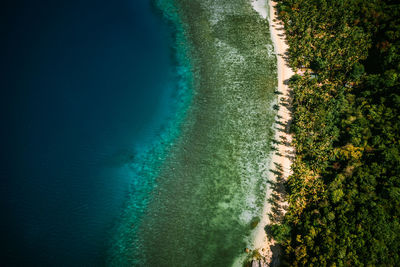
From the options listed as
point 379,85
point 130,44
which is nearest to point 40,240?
point 130,44

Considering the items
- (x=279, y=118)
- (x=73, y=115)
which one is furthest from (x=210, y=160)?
(x=73, y=115)

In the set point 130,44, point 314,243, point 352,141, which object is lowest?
point 314,243

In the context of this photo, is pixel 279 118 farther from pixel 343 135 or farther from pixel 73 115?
pixel 73 115

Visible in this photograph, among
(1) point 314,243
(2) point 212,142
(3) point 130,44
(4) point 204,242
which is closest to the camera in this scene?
(1) point 314,243

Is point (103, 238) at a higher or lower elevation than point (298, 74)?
lower

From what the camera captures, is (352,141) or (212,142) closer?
(352,141)

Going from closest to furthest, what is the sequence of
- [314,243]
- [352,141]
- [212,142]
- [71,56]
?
1. [314,243]
2. [352,141]
3. [212,142]
4. [71,56]

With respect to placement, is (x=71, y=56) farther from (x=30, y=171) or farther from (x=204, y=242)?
(x=204, y=242)
